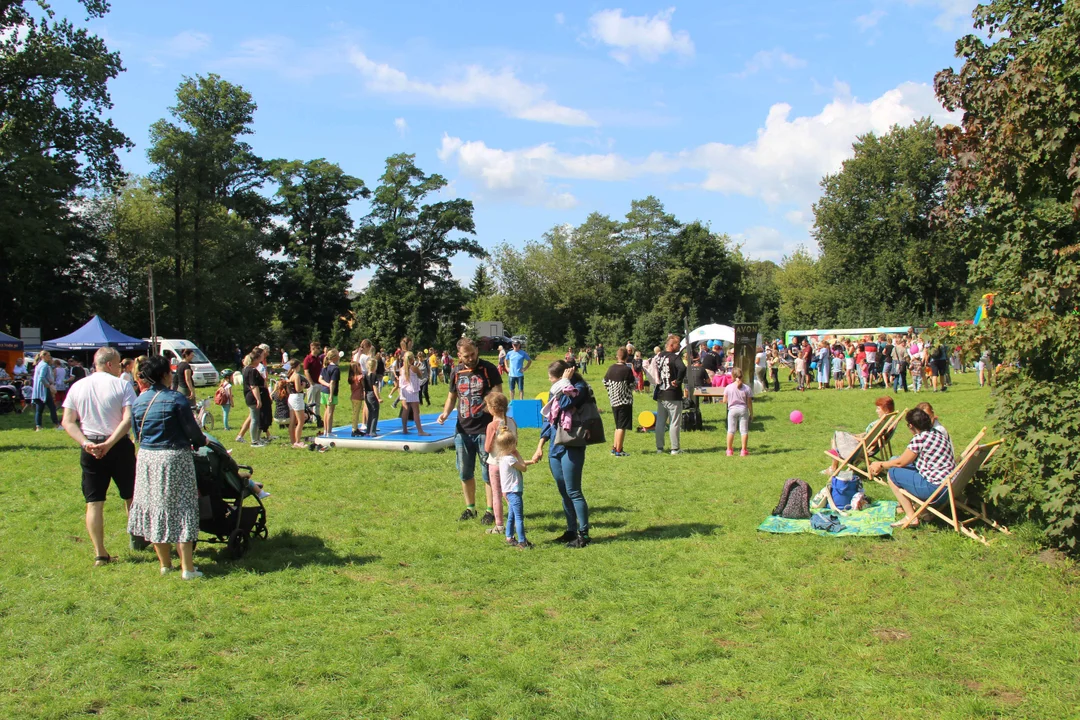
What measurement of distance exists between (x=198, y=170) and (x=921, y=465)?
4642 cm

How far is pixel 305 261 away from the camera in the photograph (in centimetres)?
5541

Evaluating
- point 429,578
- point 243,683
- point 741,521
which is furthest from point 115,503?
point 741,521

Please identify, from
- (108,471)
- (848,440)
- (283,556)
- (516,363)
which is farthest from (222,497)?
(516,363)

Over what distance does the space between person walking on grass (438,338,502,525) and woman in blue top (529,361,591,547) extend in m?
0.86

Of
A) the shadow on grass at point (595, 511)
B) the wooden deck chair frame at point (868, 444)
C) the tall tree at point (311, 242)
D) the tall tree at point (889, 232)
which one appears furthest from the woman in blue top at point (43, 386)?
the tall tree at point (889, 232)

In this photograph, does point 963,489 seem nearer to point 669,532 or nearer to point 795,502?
point 795,502

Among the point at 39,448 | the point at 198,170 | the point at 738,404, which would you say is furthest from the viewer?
the point at 198,170

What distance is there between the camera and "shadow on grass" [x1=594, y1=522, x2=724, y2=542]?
23.7ft

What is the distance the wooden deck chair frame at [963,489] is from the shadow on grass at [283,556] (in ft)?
15.8

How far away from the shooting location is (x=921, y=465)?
7312mm

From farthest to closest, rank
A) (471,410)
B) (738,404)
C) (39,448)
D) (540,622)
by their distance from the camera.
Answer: (39,448) < (738,404) < (471,410) < (540,622)

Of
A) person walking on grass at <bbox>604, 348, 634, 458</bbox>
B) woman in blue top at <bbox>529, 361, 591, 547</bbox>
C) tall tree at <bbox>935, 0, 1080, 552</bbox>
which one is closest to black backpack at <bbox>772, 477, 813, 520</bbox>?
tall tree at <bbox>935, 0, 1080, 552</bbox>

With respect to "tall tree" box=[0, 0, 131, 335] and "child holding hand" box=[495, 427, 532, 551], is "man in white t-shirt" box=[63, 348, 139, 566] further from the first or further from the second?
"tall tree" box=[0, 0, 131, 335]

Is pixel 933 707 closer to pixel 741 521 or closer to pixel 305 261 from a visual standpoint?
pixel 741 521
